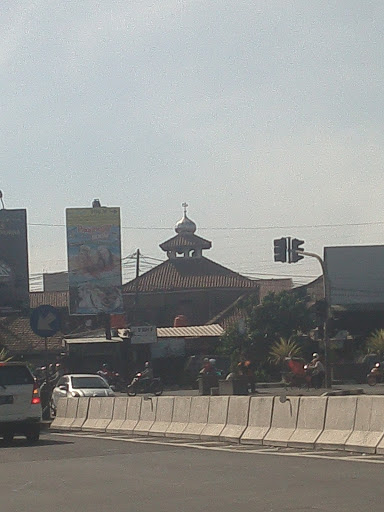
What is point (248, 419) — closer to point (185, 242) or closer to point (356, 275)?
point (356, 275)

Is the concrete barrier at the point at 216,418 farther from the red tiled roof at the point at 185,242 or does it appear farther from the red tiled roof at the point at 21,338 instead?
the red tiled roof at the point at 185,242

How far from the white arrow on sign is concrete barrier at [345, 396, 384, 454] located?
10.7m

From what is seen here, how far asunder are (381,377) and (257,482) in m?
34.9

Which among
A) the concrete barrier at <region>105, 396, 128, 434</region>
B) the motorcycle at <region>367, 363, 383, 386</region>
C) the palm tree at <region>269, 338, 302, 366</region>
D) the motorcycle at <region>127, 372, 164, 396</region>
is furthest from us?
the palm tree at <region>269, 338, 302, 366</region>

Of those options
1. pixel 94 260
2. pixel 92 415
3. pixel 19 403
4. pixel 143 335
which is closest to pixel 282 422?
pixel 19 403

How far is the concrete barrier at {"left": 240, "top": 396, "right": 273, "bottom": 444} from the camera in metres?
17.5

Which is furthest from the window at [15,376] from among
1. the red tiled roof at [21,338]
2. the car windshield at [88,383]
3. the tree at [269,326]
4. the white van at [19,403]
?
the red tiled roof at [21,338]

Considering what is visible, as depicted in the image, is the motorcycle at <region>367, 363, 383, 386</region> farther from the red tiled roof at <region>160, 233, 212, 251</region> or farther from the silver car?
the red tiled roof at <region>160, 233, 212, 251</region>

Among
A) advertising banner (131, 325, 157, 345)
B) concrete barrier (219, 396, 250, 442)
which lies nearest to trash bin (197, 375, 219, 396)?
advertising banner (131, 325, 157, 345)

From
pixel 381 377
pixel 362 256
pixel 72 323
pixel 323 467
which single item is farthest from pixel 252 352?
pixel 323 467

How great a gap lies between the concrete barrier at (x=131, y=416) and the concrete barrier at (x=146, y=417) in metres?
0.16

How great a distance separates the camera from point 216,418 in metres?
19.2

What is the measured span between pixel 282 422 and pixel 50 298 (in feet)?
245

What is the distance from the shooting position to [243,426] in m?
18.2
